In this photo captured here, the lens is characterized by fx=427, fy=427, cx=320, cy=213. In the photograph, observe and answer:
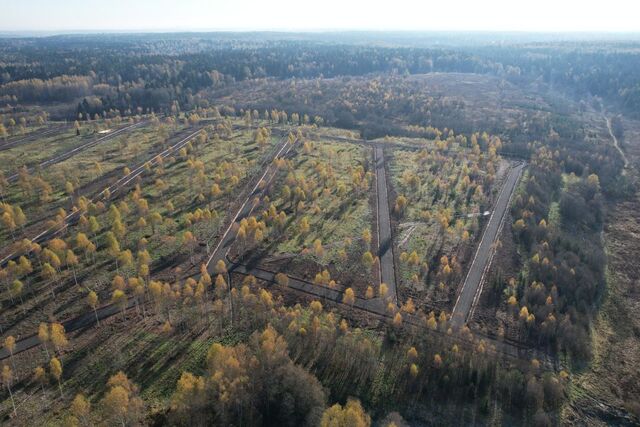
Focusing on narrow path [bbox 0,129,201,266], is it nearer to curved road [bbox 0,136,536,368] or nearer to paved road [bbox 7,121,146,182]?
curved road [bbox 0,136,536,368]

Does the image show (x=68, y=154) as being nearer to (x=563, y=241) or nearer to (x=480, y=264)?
(x=480, y=264)

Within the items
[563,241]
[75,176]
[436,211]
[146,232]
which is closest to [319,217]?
[436,211]

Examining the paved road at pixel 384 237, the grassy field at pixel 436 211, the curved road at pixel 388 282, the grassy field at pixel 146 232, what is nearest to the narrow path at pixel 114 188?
the grassy field at pixel 146 232

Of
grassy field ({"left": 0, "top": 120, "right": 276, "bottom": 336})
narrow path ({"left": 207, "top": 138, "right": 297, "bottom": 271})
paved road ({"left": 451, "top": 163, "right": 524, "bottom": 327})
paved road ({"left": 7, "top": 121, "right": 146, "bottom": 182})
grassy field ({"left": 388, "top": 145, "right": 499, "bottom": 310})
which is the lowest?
paved road ({"left": 451, "top": 163, "right": 524, "bottom": 327})

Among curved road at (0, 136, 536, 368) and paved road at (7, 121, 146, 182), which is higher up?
paved road at (7, 121, 146, 182)

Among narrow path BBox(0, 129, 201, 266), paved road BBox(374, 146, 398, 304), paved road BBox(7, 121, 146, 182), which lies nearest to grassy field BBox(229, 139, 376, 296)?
paved road BBox(374, 146, 398, 304)

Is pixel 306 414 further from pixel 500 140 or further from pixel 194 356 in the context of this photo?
pixel 500 140

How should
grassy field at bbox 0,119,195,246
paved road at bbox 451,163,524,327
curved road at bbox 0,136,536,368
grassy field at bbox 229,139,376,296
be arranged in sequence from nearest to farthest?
curved road at bbox 0,136,536,368 → paved road at bbox 451,163,524,327 → grassy field at bbox 229,139,376,296 → grassy field at bbox 0,119,195,246

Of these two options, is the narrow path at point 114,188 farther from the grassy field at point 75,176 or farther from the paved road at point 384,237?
the paved road at point 384,237
